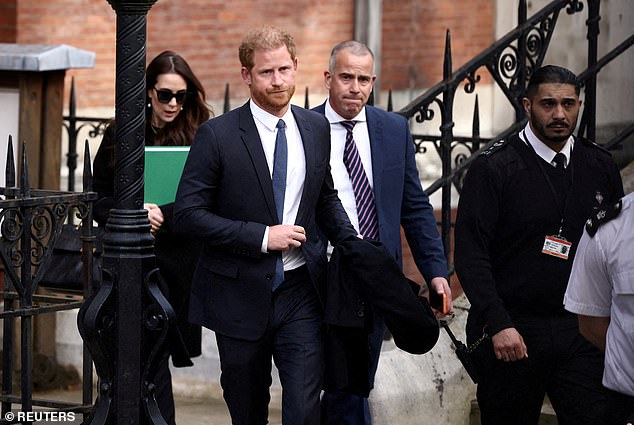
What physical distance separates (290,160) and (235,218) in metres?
0.30

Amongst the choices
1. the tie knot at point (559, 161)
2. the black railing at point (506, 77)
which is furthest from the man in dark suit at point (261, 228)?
the black railing at point (506, 77)

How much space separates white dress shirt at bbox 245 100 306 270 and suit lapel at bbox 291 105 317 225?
0.02 metres

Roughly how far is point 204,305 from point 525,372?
50.3 inches

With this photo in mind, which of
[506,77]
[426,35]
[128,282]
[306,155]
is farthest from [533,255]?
[426,35]

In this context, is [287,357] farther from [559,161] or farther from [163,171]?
[559,161]

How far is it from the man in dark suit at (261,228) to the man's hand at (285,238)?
6 cm

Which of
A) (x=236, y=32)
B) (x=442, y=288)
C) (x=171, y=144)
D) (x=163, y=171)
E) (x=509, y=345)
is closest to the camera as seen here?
(x=509, y=345)

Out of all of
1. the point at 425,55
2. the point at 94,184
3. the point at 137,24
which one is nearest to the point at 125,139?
the point at 137,24

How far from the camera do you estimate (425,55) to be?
11922 millimetres

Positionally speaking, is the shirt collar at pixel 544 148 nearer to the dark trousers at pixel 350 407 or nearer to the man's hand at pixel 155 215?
the dark trousers at pixel 350 407

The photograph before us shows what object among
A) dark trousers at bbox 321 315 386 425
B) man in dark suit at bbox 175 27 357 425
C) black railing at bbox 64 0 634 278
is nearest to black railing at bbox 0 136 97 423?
man in dark suit at bbox 175 27 357 425

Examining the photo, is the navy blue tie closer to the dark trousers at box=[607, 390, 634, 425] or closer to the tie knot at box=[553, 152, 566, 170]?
the tie knot at box=[553, 152, 566, 170]

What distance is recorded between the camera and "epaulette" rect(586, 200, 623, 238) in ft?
14.1

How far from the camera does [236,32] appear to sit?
11383 millimetres
